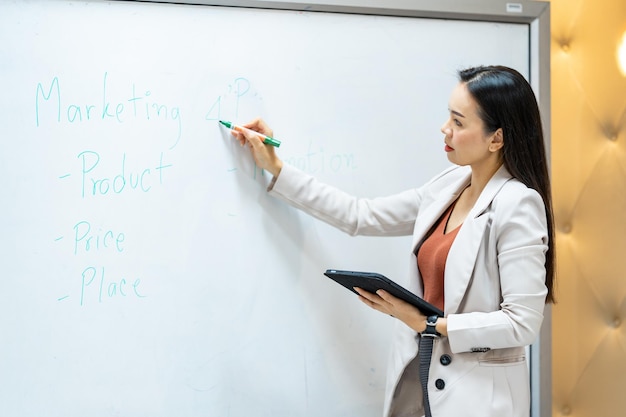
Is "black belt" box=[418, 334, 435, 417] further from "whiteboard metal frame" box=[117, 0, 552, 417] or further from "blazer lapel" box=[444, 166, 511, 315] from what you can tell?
"whiteboard metal frame" box=[117, 0, 552, 417]

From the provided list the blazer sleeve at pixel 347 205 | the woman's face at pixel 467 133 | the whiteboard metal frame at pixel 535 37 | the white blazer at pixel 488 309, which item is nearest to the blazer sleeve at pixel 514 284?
the white blazer at pixel 488 309

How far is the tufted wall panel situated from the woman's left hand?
23.9 inches

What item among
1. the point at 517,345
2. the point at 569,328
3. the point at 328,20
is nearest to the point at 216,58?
the point at 328,20

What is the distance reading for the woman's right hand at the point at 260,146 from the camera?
1402mm

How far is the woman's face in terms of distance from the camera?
4.07 ft

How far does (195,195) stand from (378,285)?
1.48 feet

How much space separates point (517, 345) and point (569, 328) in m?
0.57

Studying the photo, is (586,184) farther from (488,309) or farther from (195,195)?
(195,195)

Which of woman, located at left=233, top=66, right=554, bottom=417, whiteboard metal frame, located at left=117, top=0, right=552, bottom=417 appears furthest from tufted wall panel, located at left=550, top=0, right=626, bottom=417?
woman, located at left=233, top=66, right=554, bottom=417

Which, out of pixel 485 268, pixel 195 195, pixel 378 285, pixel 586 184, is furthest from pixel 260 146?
pixel 586 184

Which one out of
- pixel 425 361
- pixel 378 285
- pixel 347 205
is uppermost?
pixel 347 205

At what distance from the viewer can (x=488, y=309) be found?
123 centimetres

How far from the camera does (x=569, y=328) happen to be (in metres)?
1.68

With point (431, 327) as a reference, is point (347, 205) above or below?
above
